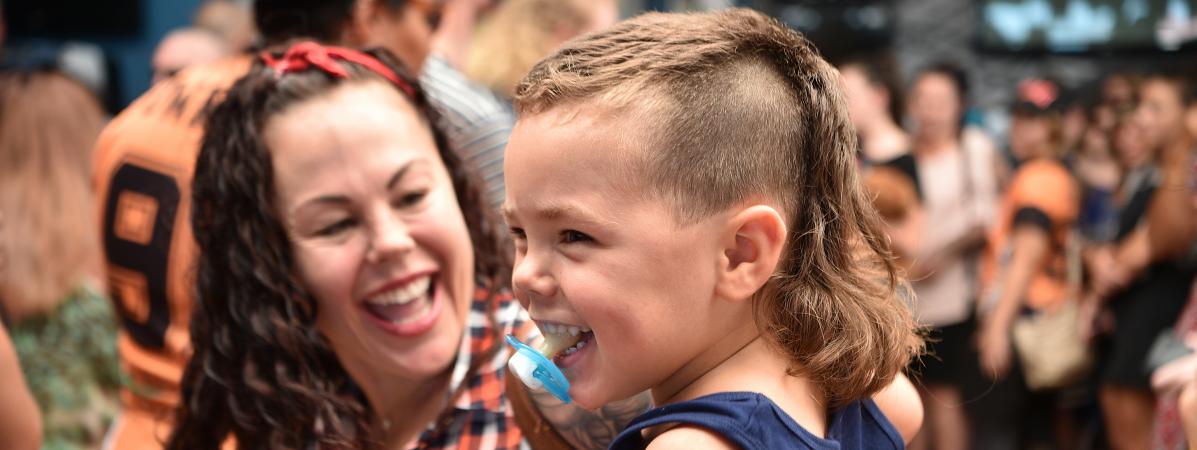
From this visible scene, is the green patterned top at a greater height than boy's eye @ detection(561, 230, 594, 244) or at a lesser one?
lesser

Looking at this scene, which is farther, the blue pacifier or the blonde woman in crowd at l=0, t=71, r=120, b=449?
the blonde woman in crowd at l=0, t=71, r=120, b=449

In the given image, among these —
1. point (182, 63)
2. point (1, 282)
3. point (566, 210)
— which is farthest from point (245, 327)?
point (182, 63)

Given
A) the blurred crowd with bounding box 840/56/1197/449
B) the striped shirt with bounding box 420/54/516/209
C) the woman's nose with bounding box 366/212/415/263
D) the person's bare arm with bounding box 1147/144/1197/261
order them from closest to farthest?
the woman's nose with bounding box 366/212/415/263, the striped shirt with bounding box 420/54/516/209, the person's bare arm with bounding box 1147/144/1197/261, the blurred crowd with bounding box 840/56/1197/449

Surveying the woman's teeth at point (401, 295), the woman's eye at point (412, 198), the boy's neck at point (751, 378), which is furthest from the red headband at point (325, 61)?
the boy's neck at point (751, 378)

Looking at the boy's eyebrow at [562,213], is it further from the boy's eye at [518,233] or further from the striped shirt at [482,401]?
the striped shirt at [482,401]

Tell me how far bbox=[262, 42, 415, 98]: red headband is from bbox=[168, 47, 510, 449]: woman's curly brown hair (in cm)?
1

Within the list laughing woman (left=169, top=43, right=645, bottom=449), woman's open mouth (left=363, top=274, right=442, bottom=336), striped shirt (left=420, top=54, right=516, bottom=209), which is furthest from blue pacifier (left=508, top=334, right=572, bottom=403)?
striped shirt (left=420, top=54, right=516, bottom=209)

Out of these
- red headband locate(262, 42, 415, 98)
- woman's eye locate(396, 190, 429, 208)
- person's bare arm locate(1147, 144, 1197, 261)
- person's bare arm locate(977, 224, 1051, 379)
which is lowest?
person's bare arm locate(977, 224, 1051, 379)

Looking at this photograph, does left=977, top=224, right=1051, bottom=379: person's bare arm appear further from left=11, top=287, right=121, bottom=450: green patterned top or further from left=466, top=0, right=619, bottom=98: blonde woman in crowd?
left=11, top=287, right=121, bottom=450: green patterned top

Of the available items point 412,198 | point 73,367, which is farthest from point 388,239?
point 73,367

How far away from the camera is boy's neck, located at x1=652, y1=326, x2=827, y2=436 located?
43.0 inches

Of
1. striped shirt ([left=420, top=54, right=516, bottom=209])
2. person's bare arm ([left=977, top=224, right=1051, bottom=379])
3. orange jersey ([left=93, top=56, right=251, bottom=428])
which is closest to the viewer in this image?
orange jersey ([left=93, top=56, right=251, bottom=428])

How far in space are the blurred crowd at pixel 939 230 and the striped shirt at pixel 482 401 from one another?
1.22 feet

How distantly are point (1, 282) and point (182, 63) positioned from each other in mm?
1651
